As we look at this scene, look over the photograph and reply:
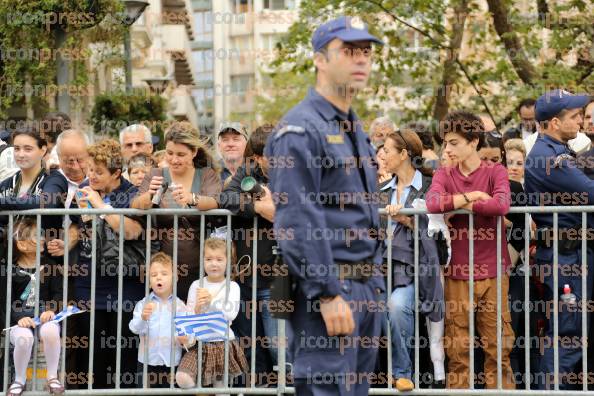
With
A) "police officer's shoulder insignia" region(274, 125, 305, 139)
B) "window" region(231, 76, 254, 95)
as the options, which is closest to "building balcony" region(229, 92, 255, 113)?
"window" region(231, 76, 254, 95)

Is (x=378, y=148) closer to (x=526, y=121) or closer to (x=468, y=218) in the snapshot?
(x=468, y=218)

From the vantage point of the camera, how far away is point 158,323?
8.95 metres

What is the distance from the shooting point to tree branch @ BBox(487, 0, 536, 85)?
1838cm

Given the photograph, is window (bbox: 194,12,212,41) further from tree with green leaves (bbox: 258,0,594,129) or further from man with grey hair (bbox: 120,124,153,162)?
man with grey hair (bbox: 120,124,153,162)

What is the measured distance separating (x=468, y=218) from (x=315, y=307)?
263 cm

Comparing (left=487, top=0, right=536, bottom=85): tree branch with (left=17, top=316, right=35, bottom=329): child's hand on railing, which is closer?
(left=17, top=316, right=35, bottom=329): child's hand on railing

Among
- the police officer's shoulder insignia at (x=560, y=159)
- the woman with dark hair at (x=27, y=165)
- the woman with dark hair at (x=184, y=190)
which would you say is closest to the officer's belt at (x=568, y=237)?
the police officer's shoulder insignia at (x=560, y=159)

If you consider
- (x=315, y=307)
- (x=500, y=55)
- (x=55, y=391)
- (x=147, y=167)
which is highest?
(x=500, y=55)

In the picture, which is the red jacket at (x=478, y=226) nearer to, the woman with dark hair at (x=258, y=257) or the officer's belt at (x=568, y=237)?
the officer's belt at (x=568, y=237)

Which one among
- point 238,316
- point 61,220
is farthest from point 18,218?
point 238,316

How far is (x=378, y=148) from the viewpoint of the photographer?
417 inches

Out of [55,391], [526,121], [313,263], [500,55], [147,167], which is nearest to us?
[313,263]

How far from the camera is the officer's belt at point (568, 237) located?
8914 mm

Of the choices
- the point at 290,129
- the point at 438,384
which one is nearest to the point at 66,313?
the point at 438,384
